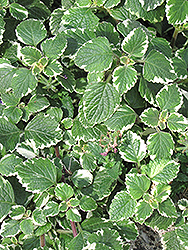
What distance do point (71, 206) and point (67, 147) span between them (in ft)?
1.04

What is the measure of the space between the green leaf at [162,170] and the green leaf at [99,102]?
10.6 inches

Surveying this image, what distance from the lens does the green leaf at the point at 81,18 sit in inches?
48.4

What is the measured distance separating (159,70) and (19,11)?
0.69m

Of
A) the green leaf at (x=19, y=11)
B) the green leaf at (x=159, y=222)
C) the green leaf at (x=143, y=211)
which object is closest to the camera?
the green leaf at (x=143, y=211)

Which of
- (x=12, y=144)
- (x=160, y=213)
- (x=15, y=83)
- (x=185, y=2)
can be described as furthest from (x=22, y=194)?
(x=185, y=2)

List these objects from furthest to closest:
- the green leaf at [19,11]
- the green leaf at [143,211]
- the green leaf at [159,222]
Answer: the green leaf at [19,11], the green leaf at [159,222], the green leaf at [143,211]

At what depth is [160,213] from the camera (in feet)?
3.67

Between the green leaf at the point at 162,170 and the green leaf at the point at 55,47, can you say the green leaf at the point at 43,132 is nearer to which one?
the green leaf at the point at 55,47

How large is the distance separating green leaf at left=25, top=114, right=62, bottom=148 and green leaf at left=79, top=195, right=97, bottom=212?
0.26m

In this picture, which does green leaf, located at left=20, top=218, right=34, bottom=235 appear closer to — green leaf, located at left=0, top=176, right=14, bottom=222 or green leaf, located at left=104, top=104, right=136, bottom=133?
green leaf, located at left=0, top=176, right=14, bottom=222

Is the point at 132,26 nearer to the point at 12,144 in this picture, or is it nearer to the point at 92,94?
the point at 92,94

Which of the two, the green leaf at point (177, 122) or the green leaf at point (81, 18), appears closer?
the green leaf at point (177, 122)

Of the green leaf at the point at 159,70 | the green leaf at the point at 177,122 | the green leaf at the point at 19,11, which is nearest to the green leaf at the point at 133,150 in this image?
the green leaf at the point at 177,122

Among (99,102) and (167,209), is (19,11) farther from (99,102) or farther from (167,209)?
(167,209)
